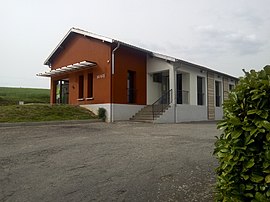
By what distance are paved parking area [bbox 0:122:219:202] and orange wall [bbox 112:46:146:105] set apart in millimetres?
9809

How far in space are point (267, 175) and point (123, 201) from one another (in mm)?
2042

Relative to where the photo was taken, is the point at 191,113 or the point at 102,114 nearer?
the point at 102,114

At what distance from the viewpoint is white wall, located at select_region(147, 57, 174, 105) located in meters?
19.1

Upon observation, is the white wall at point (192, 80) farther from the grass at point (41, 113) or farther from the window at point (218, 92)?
the grass at point (41, 113)

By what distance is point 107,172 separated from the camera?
5.34 metres

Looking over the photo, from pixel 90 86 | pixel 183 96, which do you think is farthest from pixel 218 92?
pixel 90 86

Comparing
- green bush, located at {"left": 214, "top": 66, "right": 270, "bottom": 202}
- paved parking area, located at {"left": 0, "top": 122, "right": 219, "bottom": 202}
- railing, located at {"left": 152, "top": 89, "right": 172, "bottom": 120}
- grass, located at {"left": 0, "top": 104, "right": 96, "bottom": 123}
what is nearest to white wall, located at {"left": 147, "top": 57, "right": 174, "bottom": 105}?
railing, located at {"left": 152, "top": 89, "right": 172, "bottom": 120}

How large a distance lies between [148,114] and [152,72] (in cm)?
350

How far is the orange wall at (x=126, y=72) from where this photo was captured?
1805 cm

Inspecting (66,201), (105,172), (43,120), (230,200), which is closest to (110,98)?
(43,120)

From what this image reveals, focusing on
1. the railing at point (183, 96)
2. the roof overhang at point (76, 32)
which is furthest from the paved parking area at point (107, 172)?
the railing at point (183, 96)

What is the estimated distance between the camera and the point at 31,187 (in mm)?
4562

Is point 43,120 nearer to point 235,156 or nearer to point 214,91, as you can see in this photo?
point 235,156

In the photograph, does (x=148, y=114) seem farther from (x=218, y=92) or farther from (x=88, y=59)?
(x=218, y=92)
